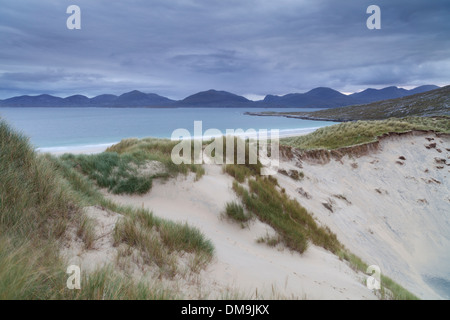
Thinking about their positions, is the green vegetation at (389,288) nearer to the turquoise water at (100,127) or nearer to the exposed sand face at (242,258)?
the exposed sand face at (242,258)

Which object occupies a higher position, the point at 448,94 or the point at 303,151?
the point at 448,94

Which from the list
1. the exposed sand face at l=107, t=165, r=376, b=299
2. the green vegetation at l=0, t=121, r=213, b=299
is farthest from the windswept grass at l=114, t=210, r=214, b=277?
the exposed sand face at l=107, t=165, r=376, b=299

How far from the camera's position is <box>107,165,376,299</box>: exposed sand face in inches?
143

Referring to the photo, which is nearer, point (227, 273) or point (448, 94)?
point (227, 273)

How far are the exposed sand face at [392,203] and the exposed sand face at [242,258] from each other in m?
4.48

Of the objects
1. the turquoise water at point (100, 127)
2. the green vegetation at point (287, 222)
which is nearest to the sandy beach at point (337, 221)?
the green vegetation at point (287, 222)

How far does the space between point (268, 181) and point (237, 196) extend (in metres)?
2.80

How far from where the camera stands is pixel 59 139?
39656 millimetres

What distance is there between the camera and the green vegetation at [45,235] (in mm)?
2246

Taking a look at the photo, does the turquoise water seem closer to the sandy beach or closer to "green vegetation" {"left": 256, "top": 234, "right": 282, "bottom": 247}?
the sandy beach

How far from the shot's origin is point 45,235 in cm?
330
